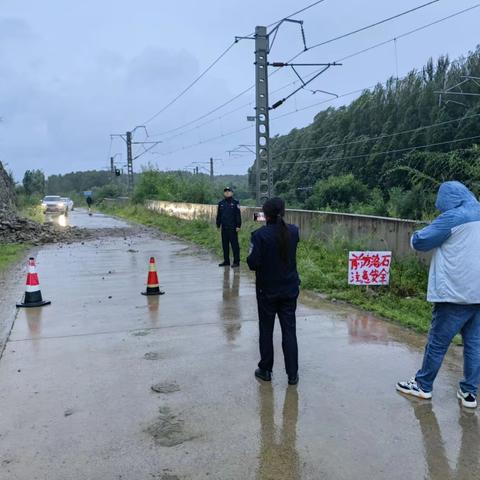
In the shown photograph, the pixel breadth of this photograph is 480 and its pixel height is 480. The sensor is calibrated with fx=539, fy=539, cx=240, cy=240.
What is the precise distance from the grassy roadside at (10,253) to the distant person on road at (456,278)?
35.0ft

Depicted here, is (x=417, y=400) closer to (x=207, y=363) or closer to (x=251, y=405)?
(x=251, y=405)

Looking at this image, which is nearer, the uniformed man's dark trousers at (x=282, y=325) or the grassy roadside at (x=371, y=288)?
the uniformed man's dark trousers at (x=282, y=325)

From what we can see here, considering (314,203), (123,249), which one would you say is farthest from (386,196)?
(123,249)

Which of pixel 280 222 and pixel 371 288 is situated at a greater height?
pixel 280 222

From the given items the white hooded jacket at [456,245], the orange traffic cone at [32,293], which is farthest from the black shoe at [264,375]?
the orange traffic cone at [32,293]

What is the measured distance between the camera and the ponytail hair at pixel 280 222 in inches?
190

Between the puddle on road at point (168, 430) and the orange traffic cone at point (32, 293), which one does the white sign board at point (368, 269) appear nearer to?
the orange traffic cone at point (32, 293)

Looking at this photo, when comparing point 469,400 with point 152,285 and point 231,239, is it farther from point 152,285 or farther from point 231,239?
point 231,239

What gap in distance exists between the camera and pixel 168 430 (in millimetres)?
4008

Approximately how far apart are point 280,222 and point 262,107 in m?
12.6

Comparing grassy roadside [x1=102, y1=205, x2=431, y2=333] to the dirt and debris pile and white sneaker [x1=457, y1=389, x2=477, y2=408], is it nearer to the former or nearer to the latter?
white sneaker [x1=457, y1=389, x2=477, y2=408]

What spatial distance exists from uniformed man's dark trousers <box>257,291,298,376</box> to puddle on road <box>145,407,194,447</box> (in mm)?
1146

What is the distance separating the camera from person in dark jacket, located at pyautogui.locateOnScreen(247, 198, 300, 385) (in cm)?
485

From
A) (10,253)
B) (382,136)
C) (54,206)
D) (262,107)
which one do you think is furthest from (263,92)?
(382,136)
